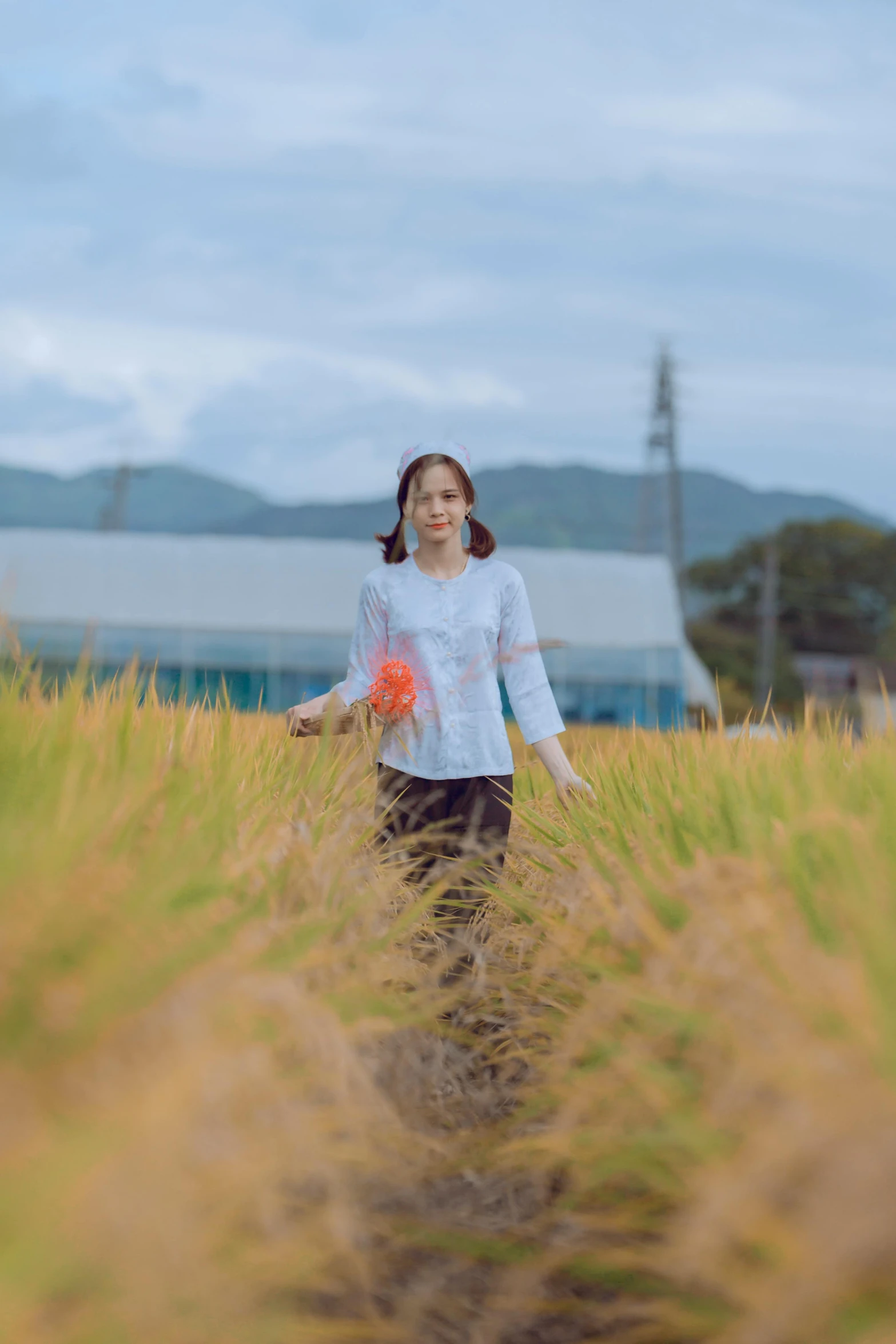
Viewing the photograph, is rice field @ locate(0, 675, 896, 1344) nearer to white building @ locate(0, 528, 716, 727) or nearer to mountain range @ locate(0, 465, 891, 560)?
white building @ locate(0, 528, 716, 727)

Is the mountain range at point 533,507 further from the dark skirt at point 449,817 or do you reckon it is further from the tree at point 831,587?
the dark skirt at point 449,817

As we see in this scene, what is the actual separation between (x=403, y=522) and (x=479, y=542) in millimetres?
231

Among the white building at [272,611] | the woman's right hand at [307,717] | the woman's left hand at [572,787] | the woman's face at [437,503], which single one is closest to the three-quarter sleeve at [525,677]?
the woman's left hand at [572,787]

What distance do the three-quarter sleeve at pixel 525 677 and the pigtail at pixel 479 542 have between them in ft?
0.42

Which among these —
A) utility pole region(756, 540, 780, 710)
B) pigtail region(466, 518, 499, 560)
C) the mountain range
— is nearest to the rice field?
pigtail region(466, 518, 499, 560)

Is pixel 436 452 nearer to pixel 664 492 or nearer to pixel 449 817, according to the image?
pixel 449 817

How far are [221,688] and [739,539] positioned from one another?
44.8 m

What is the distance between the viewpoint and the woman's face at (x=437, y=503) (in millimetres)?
3301

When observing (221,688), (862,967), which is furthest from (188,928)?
(221,688)

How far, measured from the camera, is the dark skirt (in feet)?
10.7

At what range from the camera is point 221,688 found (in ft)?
13.4

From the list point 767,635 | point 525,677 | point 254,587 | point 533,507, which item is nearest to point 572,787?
point 525,677

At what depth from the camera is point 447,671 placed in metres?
3.34

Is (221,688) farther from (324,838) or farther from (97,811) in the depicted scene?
(97,811)
